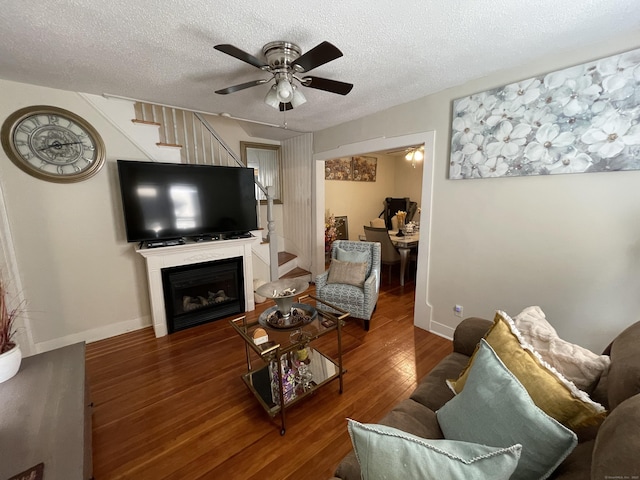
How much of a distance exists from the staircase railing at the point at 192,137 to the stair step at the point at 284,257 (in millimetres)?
508

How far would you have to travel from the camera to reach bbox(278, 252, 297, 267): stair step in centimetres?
420

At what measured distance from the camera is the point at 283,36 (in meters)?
1.58

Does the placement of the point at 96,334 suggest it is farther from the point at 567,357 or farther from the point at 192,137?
the point at 567,357

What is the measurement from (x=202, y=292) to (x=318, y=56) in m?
2.78

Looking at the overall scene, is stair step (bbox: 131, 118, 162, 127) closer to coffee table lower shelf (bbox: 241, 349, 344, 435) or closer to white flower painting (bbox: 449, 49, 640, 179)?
coffee table lower shelf (bbox: 241, 349, 344, 435)

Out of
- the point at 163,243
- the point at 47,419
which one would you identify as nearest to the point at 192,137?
the point at 163,243

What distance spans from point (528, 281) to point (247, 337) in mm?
2261

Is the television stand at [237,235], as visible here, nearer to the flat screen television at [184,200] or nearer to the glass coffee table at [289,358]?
the flat screen television at [184,200]

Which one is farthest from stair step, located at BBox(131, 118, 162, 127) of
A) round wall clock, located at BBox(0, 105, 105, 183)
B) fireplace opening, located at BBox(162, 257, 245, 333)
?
fireplace opening, located at BBox(162, 257, 245, 333)

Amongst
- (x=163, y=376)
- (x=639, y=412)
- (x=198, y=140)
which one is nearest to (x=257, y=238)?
(x=198, y=140)

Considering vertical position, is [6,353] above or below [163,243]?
below

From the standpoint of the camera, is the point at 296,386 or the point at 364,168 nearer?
the point at 296,386

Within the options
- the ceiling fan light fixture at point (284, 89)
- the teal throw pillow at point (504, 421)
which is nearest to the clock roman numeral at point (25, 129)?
the ceiling fan light fixture at point (284, 89)

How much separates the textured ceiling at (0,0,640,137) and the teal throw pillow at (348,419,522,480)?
1.88m
